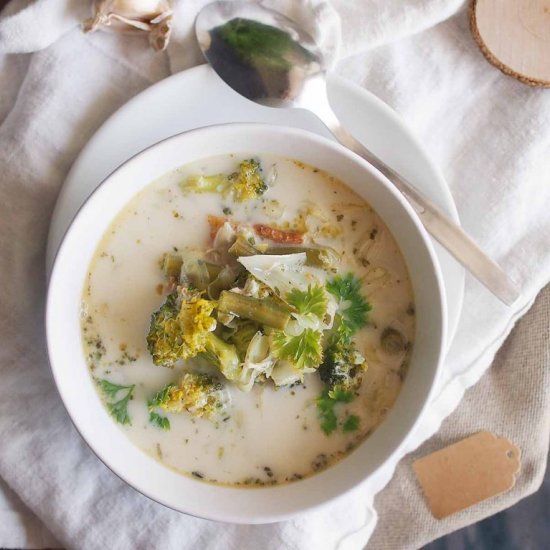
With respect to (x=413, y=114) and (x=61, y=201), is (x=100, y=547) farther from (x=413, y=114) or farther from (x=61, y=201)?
(x=413, y=114)

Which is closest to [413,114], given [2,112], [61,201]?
[61,201]

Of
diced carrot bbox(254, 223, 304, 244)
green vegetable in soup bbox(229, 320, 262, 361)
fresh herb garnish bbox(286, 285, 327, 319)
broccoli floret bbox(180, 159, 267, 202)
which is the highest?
broccoli floret bbox(180, 159, 267, 202)

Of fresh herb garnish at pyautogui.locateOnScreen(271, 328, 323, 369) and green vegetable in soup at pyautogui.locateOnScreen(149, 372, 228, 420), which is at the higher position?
fresh herb garnish at pyautogui.locateOnScreen(271, 328, 323, 369)

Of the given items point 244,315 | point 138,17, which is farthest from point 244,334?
point 138,17

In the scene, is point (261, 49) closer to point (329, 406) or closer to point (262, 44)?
point (262, 44)

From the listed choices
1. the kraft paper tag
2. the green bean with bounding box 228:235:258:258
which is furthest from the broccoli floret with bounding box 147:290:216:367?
the kraft paper tag

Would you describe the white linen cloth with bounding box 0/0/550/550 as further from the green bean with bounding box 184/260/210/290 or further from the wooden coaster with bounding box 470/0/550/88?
the green bean with bounding box 184/260/210/290

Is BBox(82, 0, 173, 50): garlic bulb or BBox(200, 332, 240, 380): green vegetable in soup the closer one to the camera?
BBox(200, 332, 240, 380): green vegetable in soup
